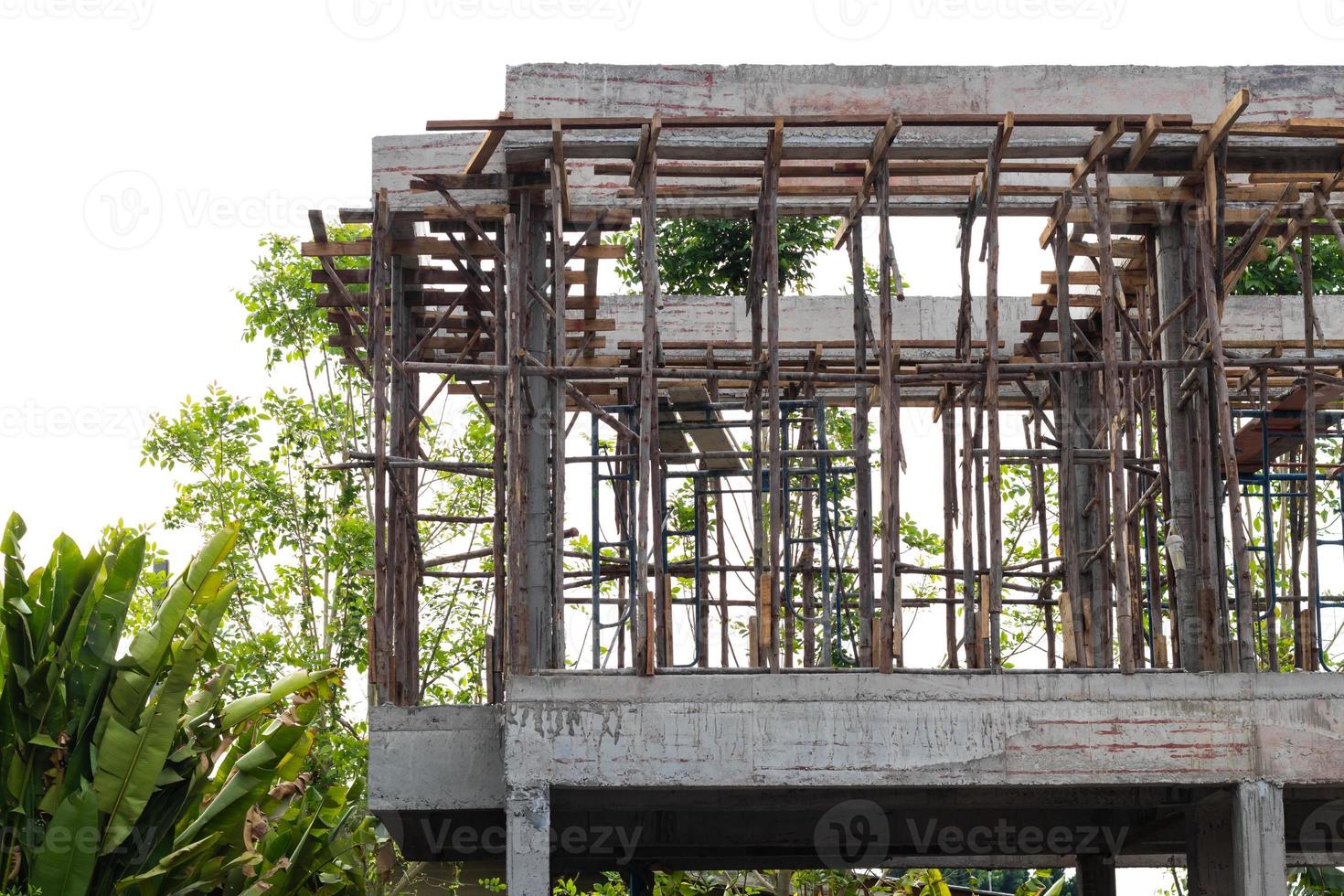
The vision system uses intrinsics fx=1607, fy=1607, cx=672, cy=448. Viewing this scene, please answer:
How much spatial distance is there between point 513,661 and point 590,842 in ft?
13.4

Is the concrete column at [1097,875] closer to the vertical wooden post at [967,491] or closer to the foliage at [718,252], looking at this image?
the vertical wooden post at [967,491]

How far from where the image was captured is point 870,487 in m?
14.1

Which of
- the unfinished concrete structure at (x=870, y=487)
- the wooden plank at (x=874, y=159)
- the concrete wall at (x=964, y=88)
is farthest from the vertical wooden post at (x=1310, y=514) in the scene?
the wooden plank at (x=874, y=159)

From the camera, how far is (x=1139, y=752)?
1196 centimetres

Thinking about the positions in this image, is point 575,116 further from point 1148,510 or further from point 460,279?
point 1148,510

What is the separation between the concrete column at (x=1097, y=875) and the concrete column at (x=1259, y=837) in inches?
213

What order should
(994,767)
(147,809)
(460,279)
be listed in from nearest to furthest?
1. (994,767)
2. (147,809)
3. (460,279)

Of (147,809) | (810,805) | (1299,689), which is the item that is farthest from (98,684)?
(1299,689)

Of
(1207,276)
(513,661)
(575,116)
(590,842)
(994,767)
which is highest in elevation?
(575,116)

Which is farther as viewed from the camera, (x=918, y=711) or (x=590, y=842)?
(x=590, y=842)

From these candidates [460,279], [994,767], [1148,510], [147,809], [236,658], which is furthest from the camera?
[236,658]

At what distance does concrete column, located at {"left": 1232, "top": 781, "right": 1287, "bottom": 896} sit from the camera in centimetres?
1184

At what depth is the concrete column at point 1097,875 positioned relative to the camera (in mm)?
17266

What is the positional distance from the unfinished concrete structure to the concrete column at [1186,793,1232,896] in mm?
24
